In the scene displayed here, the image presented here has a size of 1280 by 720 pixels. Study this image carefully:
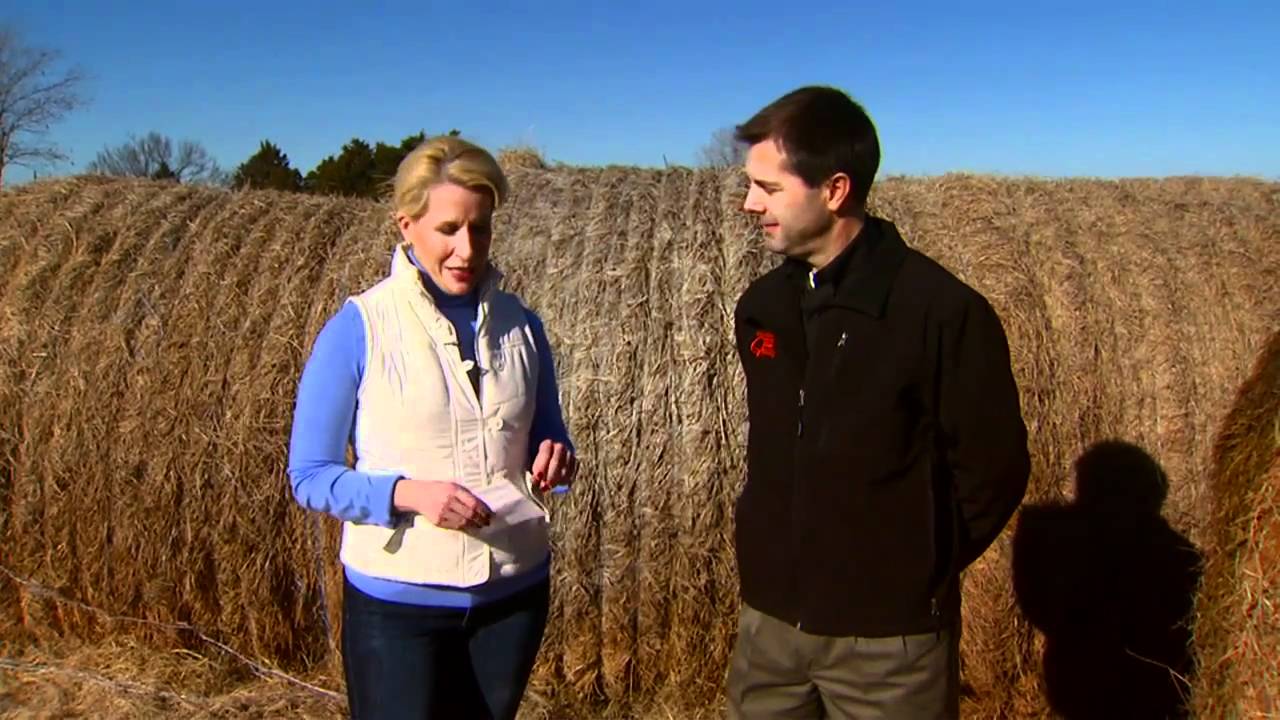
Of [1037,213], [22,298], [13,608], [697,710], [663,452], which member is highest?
[1037,213]

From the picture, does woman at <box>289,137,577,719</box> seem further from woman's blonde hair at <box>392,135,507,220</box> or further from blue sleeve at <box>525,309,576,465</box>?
blue sleeve at <box>525,309,576,465</box>

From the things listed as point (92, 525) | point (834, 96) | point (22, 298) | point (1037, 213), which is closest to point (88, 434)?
point (92, 525)

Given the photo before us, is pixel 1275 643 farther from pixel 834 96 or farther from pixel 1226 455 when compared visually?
pixel 834 96

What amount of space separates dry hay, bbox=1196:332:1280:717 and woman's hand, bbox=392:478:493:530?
190cm

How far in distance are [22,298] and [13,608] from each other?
52.4 inches

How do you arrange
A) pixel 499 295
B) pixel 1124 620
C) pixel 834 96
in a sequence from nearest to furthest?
pixel 834 96, pixel 499 295, pixel 1124 620

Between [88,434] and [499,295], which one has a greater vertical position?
[499,295]

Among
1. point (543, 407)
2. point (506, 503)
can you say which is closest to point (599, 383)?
point (543, 407)

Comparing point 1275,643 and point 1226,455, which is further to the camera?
point 1226,455

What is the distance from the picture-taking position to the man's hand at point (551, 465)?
7.55 feet

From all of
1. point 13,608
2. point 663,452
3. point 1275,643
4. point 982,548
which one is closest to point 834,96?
point 982,548

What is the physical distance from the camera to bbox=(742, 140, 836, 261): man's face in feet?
→ 6.98

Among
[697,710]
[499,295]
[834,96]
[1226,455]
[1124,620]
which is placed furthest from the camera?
[697,710]

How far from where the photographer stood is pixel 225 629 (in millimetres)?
4238
